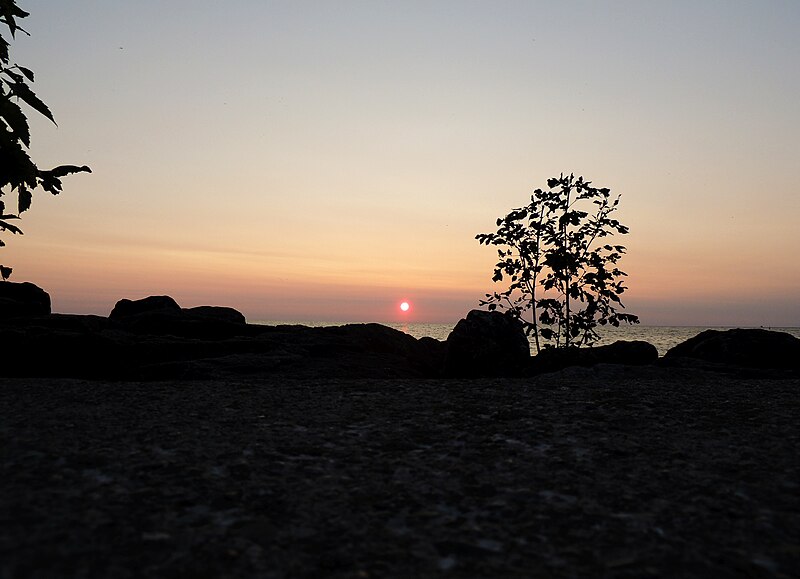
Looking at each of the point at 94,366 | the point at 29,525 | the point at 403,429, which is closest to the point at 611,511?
the point at 403,429

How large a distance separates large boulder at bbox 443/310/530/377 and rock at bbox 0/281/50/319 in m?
8.39

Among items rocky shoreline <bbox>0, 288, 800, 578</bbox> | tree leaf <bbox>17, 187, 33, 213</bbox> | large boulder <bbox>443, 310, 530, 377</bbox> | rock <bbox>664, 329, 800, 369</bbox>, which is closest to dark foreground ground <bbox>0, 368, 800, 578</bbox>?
rocky shoreline <bbox>0, 288, 800, 578</bbox>

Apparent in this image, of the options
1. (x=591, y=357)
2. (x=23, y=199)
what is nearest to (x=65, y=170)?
(x=23, y=199)

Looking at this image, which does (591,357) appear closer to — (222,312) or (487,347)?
(487,347)

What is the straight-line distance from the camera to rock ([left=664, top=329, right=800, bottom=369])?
11547mm

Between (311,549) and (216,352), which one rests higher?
(216,352)

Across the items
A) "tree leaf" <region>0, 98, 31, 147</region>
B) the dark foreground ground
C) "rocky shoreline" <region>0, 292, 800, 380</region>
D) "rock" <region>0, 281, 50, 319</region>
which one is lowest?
the dark foreground ground

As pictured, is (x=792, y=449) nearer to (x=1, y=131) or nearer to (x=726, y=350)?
(x=1, y=131)

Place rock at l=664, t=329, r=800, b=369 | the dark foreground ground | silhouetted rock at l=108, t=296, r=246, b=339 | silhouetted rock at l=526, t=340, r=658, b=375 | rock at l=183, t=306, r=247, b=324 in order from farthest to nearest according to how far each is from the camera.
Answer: rock at l=183, t=306, r=247, b=324, silhouetted rock at l=108, t=296, r=246, b=339, rock at l=664, t=329, r=800, b=369, silhouetted rock at l=526, t=340, r=658, b=375, the dark foreground ground

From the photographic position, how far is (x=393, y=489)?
290cm

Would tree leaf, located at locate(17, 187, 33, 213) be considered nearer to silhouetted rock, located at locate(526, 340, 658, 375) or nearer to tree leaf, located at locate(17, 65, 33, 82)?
tree leaf, located at locate(17, 65, 33, 82)

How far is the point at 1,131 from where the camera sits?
237 inches

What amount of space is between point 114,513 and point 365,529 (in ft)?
3.15

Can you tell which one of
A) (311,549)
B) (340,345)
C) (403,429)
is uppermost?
(340,345)
